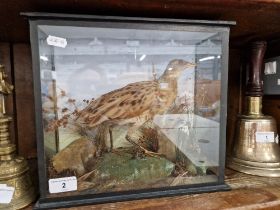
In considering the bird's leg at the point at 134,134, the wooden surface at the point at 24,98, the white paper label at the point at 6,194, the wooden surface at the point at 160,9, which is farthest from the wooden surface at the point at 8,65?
the bird's leg at the point at 134,134

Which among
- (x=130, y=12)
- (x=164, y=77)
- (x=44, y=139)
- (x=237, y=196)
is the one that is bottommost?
(x=237, y=196)

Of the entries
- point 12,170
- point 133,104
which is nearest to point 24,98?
point 12,170

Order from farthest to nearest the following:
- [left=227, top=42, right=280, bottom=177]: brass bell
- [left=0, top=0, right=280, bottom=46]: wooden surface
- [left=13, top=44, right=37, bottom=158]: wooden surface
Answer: [left=13, top=44, right=37, bottom=158]: wooden surface < [left=227, top=42, right=280, bottom=177]: brass bell < [left=0, top=0, right=280, bottom=46]: wooden surface

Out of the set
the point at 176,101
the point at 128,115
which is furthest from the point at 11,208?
the point at 176,101

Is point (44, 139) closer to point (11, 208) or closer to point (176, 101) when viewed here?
point (11, 208)

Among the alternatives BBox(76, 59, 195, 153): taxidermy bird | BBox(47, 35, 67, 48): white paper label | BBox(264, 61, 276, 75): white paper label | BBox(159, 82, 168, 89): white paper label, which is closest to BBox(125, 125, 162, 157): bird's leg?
BBox(76, 59, 195, 153): taxidermy bird

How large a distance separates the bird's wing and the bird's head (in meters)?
0.04

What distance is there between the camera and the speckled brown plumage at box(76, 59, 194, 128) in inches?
19.4

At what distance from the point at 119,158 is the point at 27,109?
418mm

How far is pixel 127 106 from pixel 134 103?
2 cm

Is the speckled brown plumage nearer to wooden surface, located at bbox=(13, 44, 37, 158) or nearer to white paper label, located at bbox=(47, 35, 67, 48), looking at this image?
white paper label, located at bbox=(47, 35, 67, 48)

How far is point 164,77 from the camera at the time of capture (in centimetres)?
52

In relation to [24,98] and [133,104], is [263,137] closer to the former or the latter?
[133,104]

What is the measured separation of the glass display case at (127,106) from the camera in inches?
18.2
